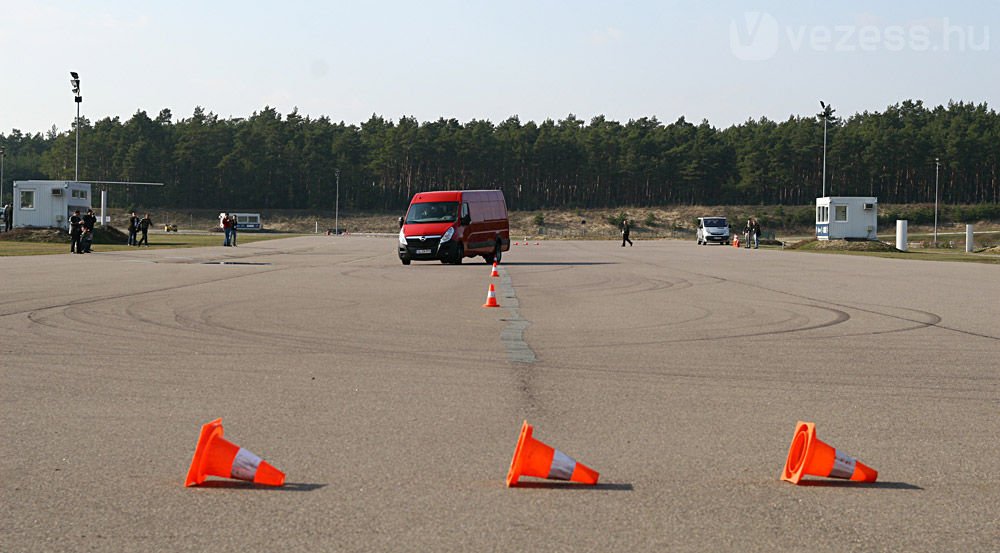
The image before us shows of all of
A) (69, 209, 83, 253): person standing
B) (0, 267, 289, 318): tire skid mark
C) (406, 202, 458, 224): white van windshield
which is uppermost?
(406, 202, 458, 224): white van windshield

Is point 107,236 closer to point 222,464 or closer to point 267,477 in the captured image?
point 222,464

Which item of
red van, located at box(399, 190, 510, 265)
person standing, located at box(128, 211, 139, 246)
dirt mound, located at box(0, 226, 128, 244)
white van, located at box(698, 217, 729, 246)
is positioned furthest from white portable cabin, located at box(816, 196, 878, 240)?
dirt mound, located at box(0, 226, 128, 244)

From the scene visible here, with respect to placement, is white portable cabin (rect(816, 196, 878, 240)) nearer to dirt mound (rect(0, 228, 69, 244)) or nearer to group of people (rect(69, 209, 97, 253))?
group of people (rect(69, 209, 97, 253))

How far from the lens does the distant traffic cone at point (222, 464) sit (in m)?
5.79

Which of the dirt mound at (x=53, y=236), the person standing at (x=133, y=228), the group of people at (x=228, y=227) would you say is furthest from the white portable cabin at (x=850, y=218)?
the dirt mound at (x=53, y=236)

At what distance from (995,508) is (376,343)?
8.17 m

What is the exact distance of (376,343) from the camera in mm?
12711

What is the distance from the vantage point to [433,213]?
120 feet

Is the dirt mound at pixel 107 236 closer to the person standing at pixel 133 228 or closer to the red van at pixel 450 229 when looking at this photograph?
the person standing at pixel 133 228

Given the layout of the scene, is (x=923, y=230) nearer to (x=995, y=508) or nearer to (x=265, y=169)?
(x=265, y=169)

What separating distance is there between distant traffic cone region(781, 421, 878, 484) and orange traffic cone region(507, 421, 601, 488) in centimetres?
105

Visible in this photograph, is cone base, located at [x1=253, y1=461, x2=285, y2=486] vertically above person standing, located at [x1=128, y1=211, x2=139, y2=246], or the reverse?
person standing, located at [x1=128, y1=211, x2=139, y2=246]

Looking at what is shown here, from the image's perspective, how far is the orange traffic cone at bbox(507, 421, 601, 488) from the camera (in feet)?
18.9

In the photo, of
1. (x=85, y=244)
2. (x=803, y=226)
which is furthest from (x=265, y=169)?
(x=85, y=244)
